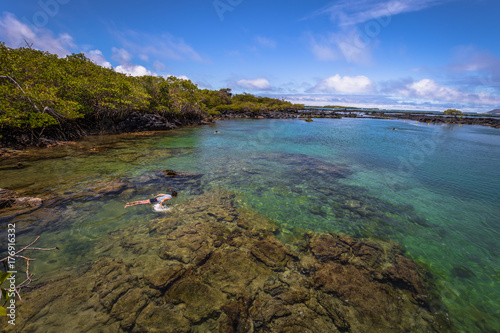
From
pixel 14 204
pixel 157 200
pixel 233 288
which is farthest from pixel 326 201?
pixel 14 204

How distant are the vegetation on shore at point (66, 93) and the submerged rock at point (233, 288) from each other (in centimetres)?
2010

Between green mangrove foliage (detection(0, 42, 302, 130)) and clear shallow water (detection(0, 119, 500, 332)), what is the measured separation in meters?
4.85

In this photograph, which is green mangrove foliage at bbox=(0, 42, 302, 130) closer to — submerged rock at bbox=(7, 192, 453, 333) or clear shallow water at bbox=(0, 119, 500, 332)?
clear shallow water at bbox=(0, 119, 500, 332)

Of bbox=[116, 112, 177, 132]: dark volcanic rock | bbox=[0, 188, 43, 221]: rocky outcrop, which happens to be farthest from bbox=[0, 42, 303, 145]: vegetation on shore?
bbox=[0, 188, 43, 221]: rocky outcrop

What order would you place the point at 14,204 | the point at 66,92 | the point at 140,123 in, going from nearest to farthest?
1. the point at 14,204
2. the point at 66,92
3. the point at 140,123

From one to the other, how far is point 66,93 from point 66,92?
14 cm

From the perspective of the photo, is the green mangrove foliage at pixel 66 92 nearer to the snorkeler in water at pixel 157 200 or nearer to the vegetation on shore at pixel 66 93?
the vegetation on shore at pixel 66 93

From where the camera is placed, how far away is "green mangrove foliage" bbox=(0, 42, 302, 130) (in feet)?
61.6

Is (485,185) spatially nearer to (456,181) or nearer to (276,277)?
(456,181)

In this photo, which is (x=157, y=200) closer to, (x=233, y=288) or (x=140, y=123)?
(x=233, y=288)

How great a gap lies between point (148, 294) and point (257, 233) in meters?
4.64

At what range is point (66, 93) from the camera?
84.5 ft

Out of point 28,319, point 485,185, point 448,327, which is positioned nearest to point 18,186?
point 28,319

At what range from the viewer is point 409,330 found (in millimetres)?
4984
